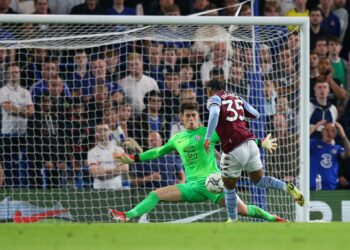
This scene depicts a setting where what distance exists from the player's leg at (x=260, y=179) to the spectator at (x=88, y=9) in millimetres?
4130

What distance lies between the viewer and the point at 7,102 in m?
12.8

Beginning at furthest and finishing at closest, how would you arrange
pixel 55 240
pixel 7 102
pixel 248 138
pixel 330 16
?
pixel 330 16, pixel 7 102, pixel 248 138, pixel 55 240

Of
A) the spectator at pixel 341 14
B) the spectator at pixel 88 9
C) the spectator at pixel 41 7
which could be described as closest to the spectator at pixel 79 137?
the spectator at pixel 41 7

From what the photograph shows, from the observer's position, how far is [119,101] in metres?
13.1

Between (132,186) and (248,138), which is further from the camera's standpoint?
(132,186)

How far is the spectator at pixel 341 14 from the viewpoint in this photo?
51.3 ft

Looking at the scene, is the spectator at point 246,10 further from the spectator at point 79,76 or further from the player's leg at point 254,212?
the player's leg at point 254,212

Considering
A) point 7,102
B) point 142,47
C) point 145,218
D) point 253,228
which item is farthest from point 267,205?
point 253,228

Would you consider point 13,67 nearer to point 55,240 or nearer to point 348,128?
point 348,128

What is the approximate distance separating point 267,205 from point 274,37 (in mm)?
2062

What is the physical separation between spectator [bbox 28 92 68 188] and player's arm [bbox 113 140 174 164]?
1134mm

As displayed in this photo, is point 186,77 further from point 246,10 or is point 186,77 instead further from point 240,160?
point 246,10

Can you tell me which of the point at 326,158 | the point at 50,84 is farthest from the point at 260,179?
the point at 50,84

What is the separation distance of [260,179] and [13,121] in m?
3.24
